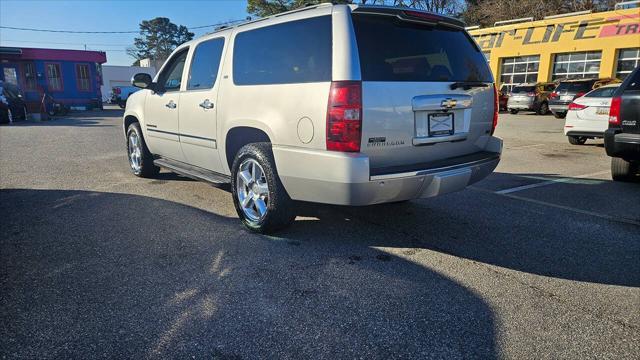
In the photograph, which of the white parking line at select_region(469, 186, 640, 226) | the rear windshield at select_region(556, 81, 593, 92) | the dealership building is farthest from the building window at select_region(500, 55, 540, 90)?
the white parking line at select_region(469, 186, 640, 226)

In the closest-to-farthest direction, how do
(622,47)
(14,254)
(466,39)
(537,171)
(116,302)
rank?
(116,302) → (14,254) → (466,39) → (537,171) → (622,47)

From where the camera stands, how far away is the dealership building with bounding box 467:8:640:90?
23.9 meters

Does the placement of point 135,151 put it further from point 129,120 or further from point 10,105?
point 10,105

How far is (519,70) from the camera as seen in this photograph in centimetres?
3044

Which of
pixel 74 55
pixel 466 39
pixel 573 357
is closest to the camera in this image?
pixel 573 357

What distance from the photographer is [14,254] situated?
11.5ft

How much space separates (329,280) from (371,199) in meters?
0.67

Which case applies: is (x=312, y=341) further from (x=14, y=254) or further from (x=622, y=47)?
(x=622, y=47)

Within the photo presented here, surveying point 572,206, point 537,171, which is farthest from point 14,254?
point 537,171

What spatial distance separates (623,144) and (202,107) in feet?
16.6

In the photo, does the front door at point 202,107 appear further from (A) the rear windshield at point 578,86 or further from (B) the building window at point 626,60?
(B) the building window at point 626,60

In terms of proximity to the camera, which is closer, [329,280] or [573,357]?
[573,357]

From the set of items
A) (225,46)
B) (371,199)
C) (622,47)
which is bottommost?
(371,199)

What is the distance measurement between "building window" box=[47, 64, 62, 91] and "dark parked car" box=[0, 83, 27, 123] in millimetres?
9813
